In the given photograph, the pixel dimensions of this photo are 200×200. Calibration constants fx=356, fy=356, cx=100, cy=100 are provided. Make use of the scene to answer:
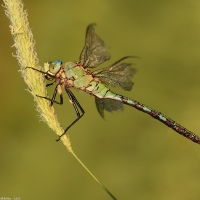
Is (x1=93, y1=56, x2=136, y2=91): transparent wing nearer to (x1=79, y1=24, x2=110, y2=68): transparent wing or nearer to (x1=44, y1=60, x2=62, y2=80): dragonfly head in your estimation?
(x1=79, y1=24, x2=110, y2=68): transparent wing

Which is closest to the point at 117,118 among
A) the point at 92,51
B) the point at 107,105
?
the point at 107,105

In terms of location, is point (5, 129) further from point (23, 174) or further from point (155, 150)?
point (155, 150)

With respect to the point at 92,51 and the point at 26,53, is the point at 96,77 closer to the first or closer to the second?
the point at 92,51

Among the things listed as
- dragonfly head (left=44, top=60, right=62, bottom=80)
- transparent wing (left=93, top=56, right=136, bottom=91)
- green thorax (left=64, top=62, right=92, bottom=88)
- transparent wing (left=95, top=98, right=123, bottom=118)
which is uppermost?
dragonfly head (left=44, top=60, right=62, bottom=80)

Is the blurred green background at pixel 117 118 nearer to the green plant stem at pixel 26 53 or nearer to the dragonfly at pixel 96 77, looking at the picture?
the dragonfly at pixel 96 77

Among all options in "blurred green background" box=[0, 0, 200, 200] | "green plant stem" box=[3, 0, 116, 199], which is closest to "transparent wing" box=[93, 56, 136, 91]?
"green plant stem" box=[3, 0, 116, 199]

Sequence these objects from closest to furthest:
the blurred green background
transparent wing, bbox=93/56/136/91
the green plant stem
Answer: the green plant stem
transparent wing, bbox=93/56/136/91
the blurred green background

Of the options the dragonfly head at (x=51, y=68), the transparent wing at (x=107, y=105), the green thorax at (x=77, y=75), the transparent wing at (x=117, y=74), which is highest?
the dragonfly head at (x=51, y=68)

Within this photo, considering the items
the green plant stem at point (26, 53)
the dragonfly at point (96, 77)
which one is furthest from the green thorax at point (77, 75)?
the green plant stem at point (26, 53)
